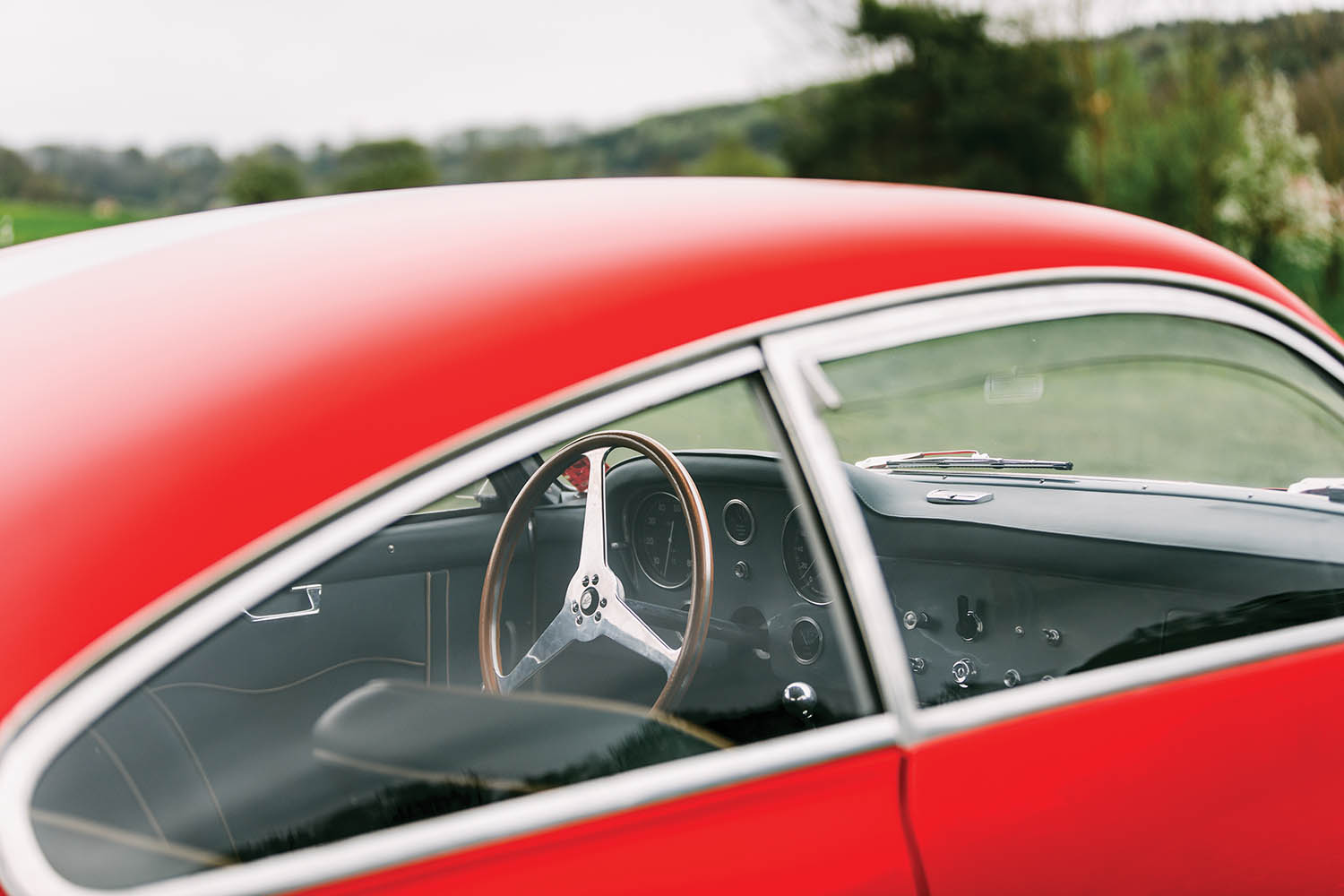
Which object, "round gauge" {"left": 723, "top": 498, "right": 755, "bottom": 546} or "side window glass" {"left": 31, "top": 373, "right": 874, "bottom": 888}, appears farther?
"round gauge" {"left": 723, "top": 498, "right": 755, "bottom": 546}

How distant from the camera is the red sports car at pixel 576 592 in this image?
3.83ft

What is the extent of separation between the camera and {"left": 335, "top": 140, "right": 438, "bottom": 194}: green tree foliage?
34906 millimetres

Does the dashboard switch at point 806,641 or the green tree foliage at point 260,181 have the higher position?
the green tree foliage at point 260,181

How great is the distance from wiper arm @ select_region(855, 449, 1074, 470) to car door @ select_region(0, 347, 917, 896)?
111cm

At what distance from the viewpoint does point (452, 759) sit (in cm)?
129

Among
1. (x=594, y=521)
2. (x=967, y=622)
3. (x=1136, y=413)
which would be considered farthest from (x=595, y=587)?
(x=1136, y=413)

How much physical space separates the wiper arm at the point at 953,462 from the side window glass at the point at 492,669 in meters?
0.48

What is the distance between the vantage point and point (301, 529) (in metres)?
1.18

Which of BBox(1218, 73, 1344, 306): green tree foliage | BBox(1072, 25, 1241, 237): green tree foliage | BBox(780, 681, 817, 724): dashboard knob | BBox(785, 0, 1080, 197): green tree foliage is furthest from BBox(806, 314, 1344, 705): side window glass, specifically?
BBox(785, 0, 1080, 197): green tree foliage

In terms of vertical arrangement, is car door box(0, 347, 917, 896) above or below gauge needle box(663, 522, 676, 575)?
below

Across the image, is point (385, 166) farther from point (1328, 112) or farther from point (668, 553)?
point (668, 553)

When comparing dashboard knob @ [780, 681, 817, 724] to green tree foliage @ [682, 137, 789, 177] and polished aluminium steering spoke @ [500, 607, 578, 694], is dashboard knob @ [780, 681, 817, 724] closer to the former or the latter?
polished aluminium steering spoke @ [500, 607, 578, 694]

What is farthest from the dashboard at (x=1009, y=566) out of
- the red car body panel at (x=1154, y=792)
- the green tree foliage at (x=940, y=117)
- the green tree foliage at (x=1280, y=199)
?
the green tree foliage at (x=940, y=117)

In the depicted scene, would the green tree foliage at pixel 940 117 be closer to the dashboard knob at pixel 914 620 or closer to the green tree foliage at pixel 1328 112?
the green tree foliage at pixel 1328 112
